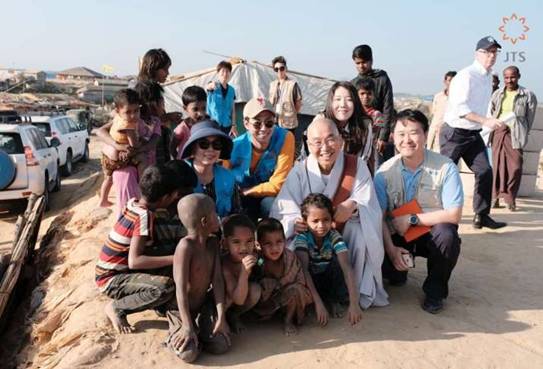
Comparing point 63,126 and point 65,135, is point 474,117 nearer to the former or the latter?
point 65,135

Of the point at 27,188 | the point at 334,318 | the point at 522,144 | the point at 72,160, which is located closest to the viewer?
the point at 334,318

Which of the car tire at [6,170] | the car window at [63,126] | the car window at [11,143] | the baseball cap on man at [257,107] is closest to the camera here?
the baseball cap on man at [257,107]

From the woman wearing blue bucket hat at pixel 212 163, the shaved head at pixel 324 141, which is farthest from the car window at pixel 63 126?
the shaved head at pixel 324 141

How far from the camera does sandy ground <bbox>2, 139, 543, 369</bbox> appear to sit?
9.13 feet

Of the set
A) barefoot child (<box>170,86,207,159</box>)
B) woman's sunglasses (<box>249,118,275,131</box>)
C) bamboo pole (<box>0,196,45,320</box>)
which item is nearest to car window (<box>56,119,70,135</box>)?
bamboo pole (<box>0,196,45,320</box>)

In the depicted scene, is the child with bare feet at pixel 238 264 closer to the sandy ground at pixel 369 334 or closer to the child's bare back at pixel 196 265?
the child's bare back at pixel 196 265

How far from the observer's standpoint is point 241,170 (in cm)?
401

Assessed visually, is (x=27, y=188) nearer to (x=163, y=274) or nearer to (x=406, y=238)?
(x=163, y=274)

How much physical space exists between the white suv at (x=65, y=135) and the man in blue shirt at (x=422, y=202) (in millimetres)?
10158

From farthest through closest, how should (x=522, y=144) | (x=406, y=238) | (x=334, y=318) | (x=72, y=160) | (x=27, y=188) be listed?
1. (x=72, y=160)
2. (x=27, y=188)
3. (x=522, y=144)
4. (x=406, y=238)
5. (x=334, y=318)

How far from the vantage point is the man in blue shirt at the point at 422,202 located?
342 centimetres

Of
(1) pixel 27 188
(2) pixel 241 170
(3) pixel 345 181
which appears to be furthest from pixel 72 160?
(3) pixel 345 181

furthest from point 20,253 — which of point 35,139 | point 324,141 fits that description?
point 35,139

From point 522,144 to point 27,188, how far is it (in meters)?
8.00
